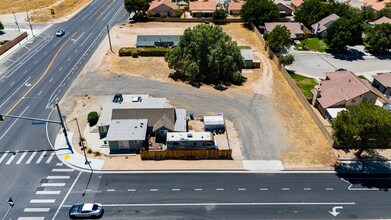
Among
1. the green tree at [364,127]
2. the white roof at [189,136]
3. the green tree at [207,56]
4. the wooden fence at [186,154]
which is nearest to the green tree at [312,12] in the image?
the green tree at [207,56]

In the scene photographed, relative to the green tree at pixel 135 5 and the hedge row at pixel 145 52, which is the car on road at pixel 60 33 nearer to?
the green tree at pixel 135 5

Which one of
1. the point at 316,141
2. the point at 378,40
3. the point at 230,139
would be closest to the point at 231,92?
the point at 230,139

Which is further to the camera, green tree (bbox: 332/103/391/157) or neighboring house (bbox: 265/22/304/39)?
neighboring house (bbox: 265/22/304/39)

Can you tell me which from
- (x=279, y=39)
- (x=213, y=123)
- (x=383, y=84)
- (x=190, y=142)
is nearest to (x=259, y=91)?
(x=213, y=123)

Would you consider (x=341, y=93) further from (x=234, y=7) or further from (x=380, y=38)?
(x=234, y=7)

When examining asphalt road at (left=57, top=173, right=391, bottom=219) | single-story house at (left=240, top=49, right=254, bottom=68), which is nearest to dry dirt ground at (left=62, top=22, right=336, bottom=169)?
single-story house at (left=240, top=49, right=254, bottom=68)

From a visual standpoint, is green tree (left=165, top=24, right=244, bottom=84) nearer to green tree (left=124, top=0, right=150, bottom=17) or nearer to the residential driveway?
the residential driveway
